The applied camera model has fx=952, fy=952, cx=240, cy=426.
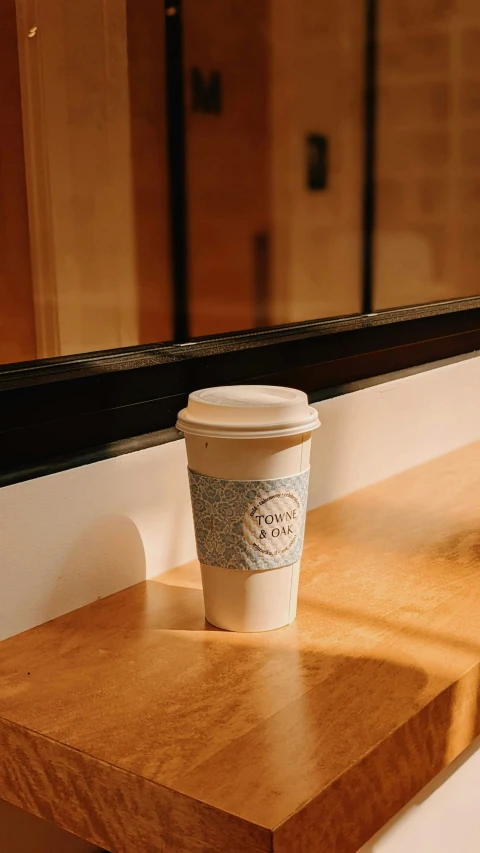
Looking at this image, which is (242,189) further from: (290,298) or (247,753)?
(247,753)

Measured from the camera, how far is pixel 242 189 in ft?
7.66

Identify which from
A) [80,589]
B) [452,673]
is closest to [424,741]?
[452,673]

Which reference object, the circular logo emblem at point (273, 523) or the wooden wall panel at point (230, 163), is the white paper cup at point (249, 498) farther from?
the wooden wall panel at point (230, 163)

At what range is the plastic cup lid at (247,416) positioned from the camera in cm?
103

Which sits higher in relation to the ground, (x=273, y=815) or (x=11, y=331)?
(x=11, y=331)

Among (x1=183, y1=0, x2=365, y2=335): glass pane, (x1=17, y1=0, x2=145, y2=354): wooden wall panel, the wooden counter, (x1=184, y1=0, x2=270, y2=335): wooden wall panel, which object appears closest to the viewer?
the wooden counter

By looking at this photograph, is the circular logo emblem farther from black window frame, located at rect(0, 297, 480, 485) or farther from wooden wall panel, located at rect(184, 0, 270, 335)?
wooden wall panel, located at rect(184, 0, 270, 335)

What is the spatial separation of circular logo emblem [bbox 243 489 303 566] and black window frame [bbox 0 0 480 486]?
0.27 metres

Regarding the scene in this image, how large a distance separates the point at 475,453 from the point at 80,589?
106 cm

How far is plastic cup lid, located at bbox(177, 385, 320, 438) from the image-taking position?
1.03m

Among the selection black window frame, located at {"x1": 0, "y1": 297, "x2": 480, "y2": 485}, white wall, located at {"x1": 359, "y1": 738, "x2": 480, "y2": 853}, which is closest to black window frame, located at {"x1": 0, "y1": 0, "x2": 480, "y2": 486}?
black window frame, located at {"x1": 0, "y1": 297, "x2": 480, "y2": 485}

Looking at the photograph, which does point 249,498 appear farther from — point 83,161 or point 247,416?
point 83,161

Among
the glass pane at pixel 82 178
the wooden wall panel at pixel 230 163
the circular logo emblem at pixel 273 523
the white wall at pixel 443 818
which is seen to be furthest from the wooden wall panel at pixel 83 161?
the white wall at pixel 443 818

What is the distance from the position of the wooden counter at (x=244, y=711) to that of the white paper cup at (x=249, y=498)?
0.13ft
